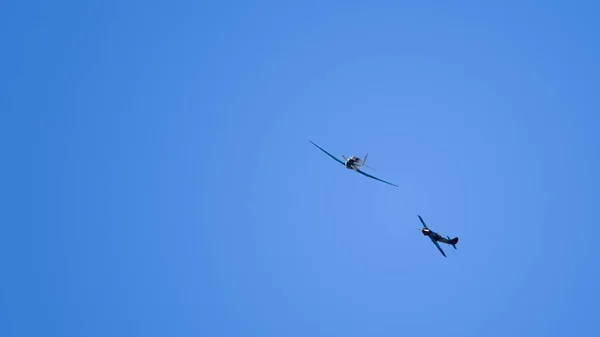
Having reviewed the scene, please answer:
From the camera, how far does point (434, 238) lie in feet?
234

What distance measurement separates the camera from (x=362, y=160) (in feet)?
238

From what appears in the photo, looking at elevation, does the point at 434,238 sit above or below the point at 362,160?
below

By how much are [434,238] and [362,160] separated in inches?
616
